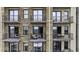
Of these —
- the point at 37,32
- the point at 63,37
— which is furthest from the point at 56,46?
the point at 37,32

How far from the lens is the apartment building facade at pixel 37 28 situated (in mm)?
1551

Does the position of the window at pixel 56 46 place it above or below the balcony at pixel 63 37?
below

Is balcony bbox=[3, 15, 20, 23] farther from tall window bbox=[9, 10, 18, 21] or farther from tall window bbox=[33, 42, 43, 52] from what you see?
tall window bbox=[33, 42, 43, 52]

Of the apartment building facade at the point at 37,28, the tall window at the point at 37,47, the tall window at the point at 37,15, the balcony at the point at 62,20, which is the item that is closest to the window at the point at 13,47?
the apartment building facade at the point at 37,28

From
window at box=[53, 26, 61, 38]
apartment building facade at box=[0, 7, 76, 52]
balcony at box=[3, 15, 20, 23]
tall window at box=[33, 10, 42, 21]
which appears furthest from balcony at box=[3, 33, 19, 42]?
window at box=[53, 26, 61, 38]

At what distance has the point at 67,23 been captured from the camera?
1558mm

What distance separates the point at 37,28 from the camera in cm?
158

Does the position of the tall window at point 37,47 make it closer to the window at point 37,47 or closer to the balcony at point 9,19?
the window at point 37,47
